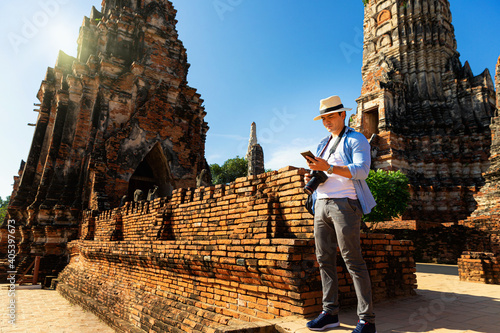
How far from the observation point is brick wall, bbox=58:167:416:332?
2.91 metres

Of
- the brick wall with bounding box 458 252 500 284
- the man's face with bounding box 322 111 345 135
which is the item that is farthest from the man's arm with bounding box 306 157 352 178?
the brick wall with bounding box 458 252 500 284

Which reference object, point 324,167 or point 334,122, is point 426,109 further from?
point 324,167

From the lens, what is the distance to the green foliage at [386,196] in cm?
1528

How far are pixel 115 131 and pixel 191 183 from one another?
12.5ft

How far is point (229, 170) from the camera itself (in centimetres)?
3938

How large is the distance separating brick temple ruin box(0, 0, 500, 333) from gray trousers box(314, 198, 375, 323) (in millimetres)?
332

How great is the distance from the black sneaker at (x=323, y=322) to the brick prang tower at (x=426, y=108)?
1789cm

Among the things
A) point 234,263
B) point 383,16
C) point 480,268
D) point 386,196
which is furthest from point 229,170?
point 234,263

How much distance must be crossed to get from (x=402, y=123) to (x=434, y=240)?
33.2 ft

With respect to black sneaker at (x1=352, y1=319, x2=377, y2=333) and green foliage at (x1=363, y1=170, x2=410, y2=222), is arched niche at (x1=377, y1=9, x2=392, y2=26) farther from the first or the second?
black sneaker at (x1=352, y1=319, x2=377, y2=333)

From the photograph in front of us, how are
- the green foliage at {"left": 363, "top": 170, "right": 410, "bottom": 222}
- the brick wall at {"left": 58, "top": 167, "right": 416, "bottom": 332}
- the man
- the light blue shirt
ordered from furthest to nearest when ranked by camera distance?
1. the green foliage at {"left": 363, "top": 170, "right": 410, "bottom": 222}
2. the brick wall at {"left": 58, "top": 167, "right": 416, "bottom": 332}
3. the light blue shirt
4. the man

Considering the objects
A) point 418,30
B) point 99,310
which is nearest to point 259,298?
point 99,310

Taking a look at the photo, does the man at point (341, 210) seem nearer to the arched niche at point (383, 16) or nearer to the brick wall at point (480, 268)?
the brick wall at point (480, 268)

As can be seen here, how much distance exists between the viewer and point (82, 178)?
42.2ft
